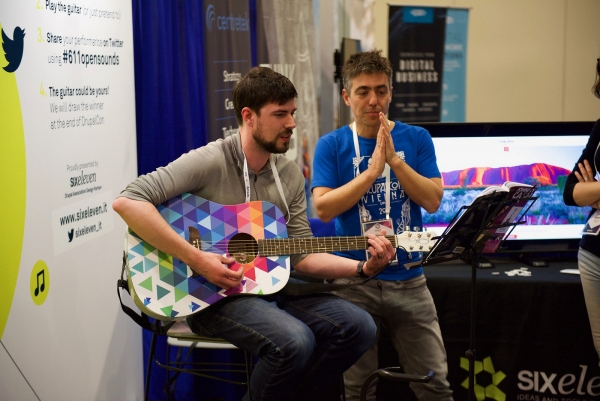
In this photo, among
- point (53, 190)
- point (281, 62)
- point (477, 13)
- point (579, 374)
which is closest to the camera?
point (53, 190)

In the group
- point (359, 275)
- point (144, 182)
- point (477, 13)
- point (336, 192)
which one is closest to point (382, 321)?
point (359, 275)

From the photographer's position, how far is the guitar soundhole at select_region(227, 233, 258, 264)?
260 centimetres

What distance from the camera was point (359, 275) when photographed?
2.68 metres

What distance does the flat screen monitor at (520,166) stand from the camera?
3.69m

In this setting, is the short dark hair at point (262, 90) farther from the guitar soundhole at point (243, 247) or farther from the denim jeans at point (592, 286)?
the denim jeans at point (592, 286)

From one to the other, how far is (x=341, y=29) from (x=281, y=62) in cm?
199

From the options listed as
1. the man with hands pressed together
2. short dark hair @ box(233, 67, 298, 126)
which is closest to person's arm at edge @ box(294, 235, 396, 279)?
the man with hands pressed together

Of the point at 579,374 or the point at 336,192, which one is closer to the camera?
the point at 336,192

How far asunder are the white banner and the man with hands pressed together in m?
1.02

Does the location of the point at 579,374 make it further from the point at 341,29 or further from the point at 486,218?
the point at 341,29

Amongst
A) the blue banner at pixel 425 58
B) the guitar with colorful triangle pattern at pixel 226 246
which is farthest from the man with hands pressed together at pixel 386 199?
the blue banner at pixel 425 58

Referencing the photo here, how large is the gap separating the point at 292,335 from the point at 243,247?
1.47 feet

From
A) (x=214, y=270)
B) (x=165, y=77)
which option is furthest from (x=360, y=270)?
(x=165, y=77)

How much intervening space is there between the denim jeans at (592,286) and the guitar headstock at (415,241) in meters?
0.98
